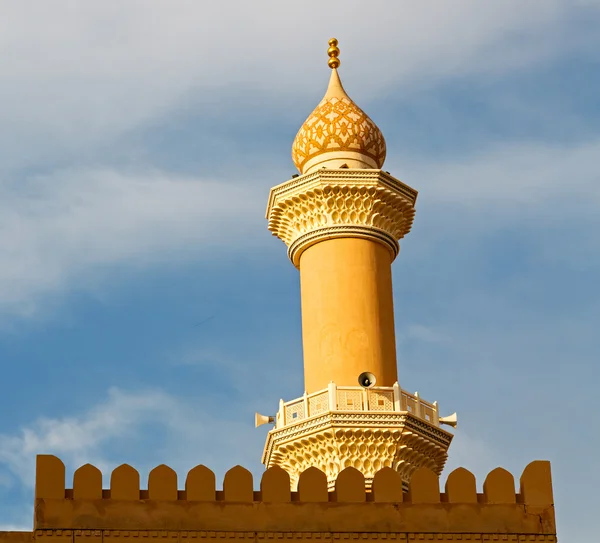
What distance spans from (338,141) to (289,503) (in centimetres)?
946

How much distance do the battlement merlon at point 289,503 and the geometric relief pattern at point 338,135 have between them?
9.03 meters

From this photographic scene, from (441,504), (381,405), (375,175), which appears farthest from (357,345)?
(441,504)

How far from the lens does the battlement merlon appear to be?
48.2ft

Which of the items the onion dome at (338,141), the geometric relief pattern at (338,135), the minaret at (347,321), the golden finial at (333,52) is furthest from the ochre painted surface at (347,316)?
the golden finial at (333,52)

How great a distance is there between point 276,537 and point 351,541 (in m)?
0.66

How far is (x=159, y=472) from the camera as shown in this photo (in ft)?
48.8

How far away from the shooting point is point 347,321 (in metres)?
21.7

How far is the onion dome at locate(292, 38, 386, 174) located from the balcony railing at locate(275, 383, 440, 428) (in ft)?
11.5

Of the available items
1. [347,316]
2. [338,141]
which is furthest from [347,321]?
[338,141]

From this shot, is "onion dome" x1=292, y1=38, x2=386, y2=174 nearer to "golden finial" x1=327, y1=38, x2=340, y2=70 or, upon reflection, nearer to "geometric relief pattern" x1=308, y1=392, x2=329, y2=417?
"golden finial" x1=327, y1=38, x2=340, y2=70

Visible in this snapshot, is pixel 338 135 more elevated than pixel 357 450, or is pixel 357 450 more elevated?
pixel 338 135

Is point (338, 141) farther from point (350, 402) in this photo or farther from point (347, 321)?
point (350, 402)

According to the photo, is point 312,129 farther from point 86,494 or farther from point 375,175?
point 86,494

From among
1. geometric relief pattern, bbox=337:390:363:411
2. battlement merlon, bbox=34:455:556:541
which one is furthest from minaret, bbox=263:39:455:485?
battlement merlon, bbox=34:455:556:541
